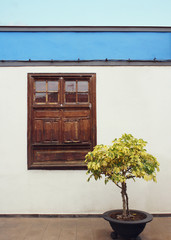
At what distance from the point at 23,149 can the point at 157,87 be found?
3.11 m

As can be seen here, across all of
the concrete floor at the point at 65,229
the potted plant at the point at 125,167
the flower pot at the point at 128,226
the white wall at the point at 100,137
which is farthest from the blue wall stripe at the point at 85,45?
the concrete floor at the point at 65,229

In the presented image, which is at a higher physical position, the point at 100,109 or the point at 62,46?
the point at 62,46

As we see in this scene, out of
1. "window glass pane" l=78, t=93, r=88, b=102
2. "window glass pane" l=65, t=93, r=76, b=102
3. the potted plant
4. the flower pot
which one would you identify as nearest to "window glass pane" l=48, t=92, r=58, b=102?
"window glass pane" l=65, t=93, r=76, b=102

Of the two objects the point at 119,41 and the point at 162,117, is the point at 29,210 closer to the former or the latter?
the point at 162,117

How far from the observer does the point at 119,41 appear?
500 cm

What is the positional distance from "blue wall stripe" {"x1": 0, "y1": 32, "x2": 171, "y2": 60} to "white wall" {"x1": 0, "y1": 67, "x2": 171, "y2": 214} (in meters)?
0.27

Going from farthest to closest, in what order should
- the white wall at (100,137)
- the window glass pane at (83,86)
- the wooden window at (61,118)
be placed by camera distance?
the window glass pane at (83,86)
the wooden window at (61,118)
the white wall at (100,137)

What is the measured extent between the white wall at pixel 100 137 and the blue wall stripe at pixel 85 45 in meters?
0.27

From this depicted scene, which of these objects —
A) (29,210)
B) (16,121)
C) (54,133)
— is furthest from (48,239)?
(16,121)

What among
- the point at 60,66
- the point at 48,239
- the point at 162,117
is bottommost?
the point at 48,239

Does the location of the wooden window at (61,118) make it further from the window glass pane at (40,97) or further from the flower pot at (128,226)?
the flower pot at (128,226)

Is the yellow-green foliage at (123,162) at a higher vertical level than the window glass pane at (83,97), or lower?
lower

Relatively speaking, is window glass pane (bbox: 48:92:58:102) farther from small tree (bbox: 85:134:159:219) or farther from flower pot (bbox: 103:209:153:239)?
flower pot (bbox: 103:209:153:239)

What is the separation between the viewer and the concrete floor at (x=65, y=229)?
12.6ft
